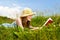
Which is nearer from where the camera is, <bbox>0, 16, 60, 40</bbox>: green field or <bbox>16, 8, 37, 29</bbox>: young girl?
<bbox>0, 16, 60, 40</bbox>: green field

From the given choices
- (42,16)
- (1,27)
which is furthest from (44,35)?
(42,16)

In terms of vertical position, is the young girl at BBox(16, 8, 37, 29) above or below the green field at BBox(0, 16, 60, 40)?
above

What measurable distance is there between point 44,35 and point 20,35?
522mm

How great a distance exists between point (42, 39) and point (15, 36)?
617 millimetres

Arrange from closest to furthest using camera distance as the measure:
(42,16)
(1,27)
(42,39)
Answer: (42,39)
(1,27)
(42,16)

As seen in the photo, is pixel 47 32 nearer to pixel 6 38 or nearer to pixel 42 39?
pixel 42 39

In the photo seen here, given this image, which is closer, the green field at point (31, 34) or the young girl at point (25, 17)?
the green field at point (31, 34)

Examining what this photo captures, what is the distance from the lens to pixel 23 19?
7.64 m

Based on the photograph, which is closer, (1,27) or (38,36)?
(38,36)

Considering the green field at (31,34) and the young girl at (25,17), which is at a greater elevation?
the young girl at (25,17)

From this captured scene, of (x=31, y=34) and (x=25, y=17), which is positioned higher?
(x=25, y=17)

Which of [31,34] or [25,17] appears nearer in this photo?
[31,34]

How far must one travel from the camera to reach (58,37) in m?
6.32

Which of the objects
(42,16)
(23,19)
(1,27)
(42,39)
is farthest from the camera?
(42,16)
